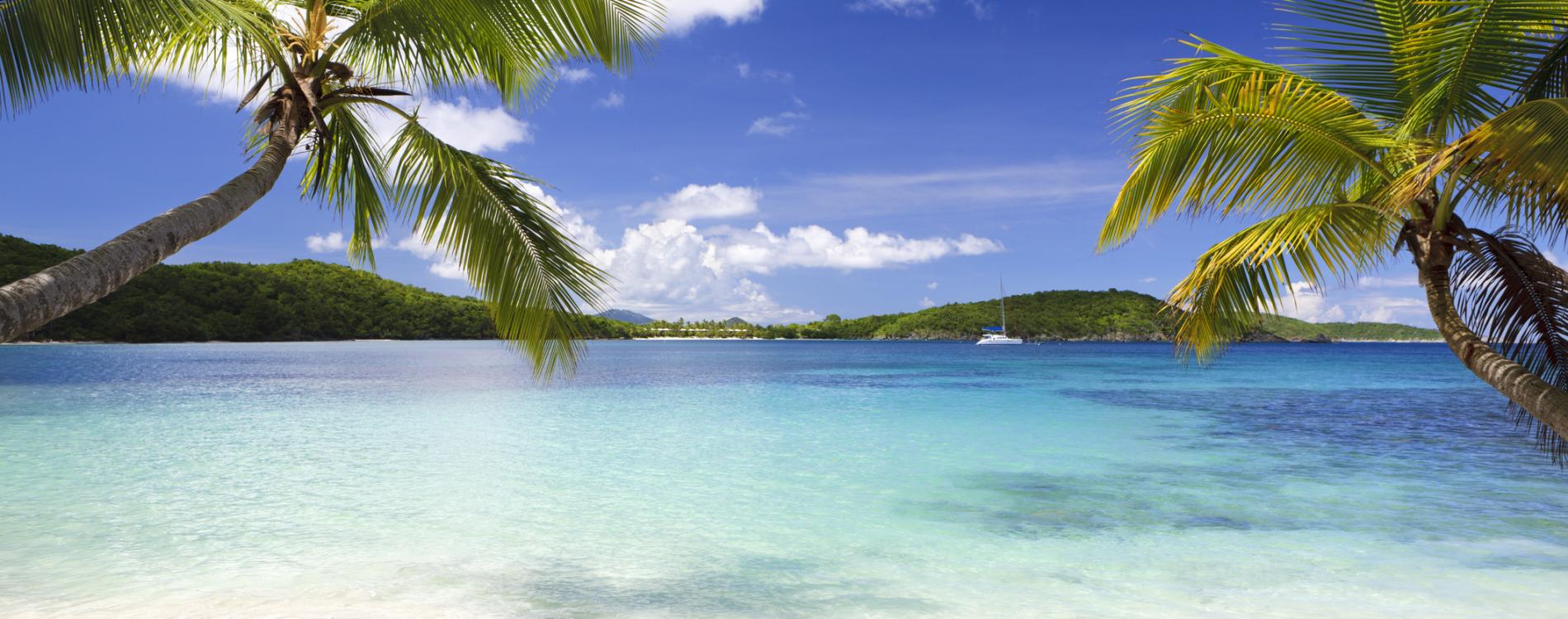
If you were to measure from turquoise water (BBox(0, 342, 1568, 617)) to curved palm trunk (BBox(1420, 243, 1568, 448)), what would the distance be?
198 centimetres

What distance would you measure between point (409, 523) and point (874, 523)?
13.3ft

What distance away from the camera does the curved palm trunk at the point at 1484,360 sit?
3.05 m

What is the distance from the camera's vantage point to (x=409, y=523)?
22.6 feet

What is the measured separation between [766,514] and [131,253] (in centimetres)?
526

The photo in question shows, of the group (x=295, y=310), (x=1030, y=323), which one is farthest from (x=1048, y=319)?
(x=295, y=310)

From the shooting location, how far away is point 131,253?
11.2 feet

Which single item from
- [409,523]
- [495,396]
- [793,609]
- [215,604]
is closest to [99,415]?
[495,396]

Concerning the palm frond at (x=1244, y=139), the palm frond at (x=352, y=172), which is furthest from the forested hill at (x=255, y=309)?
the palm frond at (x=1244, y=139)

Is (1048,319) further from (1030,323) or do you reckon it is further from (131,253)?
(131,253)

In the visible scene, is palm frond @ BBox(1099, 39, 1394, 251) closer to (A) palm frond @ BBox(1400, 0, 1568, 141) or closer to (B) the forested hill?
(A) palm frond @ BBox(1400, 0, 1568, 141)

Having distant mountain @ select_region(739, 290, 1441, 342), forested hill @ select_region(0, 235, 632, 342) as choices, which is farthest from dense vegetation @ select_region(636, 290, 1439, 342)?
forested hill @ select_region(0, 235, 632, 342)

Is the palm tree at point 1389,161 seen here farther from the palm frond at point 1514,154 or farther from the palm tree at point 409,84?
the palm tree at point 409,84

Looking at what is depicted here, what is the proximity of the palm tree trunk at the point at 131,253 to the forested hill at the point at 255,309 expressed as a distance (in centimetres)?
4890

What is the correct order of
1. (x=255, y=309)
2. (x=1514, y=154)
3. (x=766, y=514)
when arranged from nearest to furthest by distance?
(x=1514, y=154) < (x=766, y=514) < (x=255, y=309)
